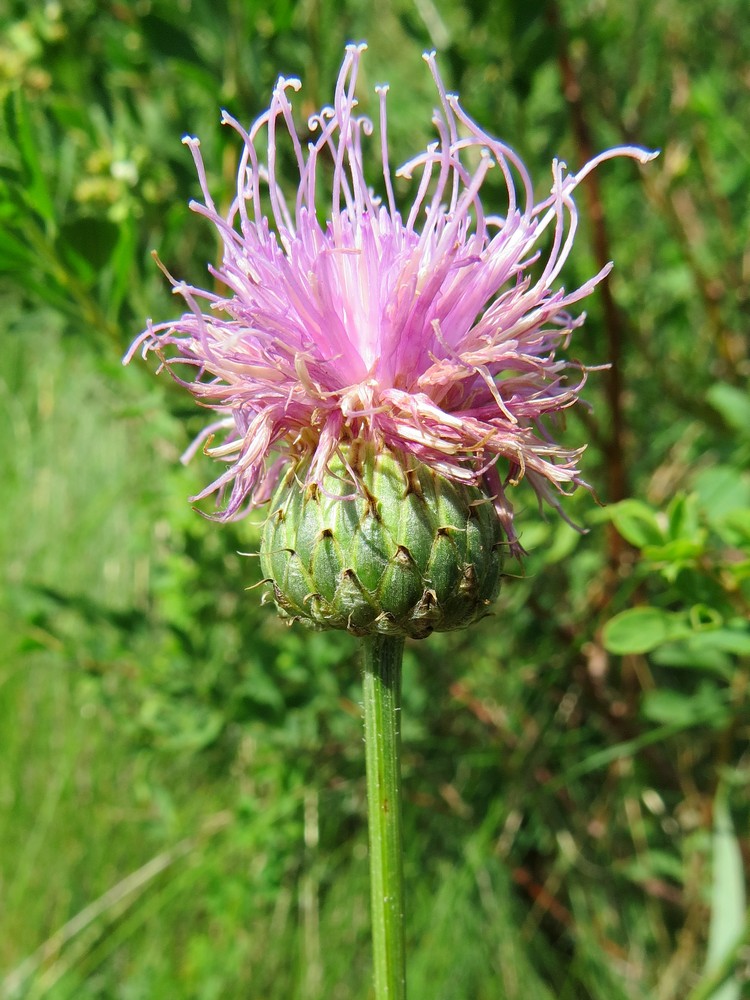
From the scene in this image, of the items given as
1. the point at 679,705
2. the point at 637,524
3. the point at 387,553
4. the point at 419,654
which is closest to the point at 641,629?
the point at 637,524

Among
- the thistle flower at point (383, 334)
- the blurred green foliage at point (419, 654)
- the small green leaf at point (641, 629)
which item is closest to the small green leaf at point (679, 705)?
the blurred green foliage at point (419, 654)

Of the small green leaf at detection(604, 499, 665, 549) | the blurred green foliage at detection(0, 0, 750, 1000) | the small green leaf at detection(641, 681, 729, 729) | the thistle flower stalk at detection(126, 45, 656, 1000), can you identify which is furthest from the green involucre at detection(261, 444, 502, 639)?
the small green leaf at detection(641, 681, 729, 729)

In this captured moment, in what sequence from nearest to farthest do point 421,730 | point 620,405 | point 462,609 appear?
point 462,609 → point 620,405 → point 421,730

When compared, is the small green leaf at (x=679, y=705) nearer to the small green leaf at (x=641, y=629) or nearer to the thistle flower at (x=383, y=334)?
the small green leaf at (x=641, y=629)

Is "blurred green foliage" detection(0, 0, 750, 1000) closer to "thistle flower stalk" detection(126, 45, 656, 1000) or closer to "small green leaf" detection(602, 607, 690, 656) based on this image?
"small green leaf" detection(602, 607, 690, 656)

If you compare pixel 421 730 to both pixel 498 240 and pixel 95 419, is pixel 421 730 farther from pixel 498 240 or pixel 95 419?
pixel 95 419

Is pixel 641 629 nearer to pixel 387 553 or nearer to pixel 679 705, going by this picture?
pixel 387 553

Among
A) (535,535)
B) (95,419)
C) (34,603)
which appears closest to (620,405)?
(535,535)
